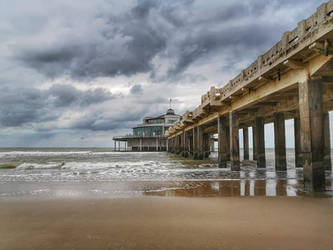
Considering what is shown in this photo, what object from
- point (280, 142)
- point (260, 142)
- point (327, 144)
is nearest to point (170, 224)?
point (280, 142)

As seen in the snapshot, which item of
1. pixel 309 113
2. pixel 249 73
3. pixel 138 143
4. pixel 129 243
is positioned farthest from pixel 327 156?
pixel 138 143

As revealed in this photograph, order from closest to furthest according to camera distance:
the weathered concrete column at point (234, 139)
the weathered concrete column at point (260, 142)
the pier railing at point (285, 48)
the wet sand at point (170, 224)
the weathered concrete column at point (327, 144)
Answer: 1. the wet sand at point (170, 224)
2. the pier railing at point (285, 48)
3. the weathered concrete column at point (327, 144)
4. the weathered concrete column at point (234, 139)
5. the weathered concrete column at point (260, 142)

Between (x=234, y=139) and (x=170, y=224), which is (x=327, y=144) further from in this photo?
(x=170, y=224)

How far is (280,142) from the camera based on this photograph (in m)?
17.3

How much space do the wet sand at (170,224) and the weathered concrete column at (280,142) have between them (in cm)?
1027

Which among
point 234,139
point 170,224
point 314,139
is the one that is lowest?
point 170,224

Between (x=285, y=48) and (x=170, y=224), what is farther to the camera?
(x=285, y=48)

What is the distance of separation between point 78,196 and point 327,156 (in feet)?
49.2

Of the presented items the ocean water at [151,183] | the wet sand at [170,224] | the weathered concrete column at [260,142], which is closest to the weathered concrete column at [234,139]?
the ocean water at [151,183]

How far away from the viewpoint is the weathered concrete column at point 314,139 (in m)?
8.13

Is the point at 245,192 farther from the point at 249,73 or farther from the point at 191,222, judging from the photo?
the point at 249,73

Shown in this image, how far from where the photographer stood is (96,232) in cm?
476

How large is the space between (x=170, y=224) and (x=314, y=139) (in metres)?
5.76

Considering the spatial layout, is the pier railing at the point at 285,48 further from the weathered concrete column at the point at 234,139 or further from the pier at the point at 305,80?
the weathered concrete column at the point at 234,139
